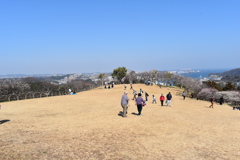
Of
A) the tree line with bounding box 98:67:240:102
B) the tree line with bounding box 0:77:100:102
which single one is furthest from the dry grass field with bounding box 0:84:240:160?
the tree line with bounding box 98:67:240:102

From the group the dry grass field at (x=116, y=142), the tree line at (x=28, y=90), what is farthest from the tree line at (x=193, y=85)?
the dry grass field at (x=116, y=142)

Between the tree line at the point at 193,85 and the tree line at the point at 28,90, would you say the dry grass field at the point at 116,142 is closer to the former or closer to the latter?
the tree line at the point at 28,90

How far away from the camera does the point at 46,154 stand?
18.5 ft

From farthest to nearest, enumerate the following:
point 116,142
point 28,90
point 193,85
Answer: point 28,90, point 193,85, point 116,142

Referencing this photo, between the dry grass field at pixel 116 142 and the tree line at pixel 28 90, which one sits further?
the tree line at pixel 28 90

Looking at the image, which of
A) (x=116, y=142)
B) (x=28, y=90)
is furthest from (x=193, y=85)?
(x=116, y=142)

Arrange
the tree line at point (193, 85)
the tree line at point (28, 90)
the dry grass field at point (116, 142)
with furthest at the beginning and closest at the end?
the tree line at point (193, 85)
the tree line at point (28, 90)
the dry grass field at point (116, 142)

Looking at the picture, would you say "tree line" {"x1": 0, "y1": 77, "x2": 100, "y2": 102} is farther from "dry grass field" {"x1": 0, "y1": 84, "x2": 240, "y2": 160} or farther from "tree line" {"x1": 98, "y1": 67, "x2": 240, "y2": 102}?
"dry grass field" {"x1": 0, "y1": 84, "x2": 240, "y2": 160}

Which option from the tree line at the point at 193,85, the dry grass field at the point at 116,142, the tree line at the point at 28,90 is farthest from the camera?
the tree line at the point at 193,85

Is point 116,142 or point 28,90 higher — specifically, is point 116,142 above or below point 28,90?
above

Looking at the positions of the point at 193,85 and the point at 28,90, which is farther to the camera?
the point at 28,90

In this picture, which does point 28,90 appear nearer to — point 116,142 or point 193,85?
point 193,85

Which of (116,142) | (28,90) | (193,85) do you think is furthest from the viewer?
(28,90)

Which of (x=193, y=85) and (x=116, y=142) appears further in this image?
(x=193, y=85)
